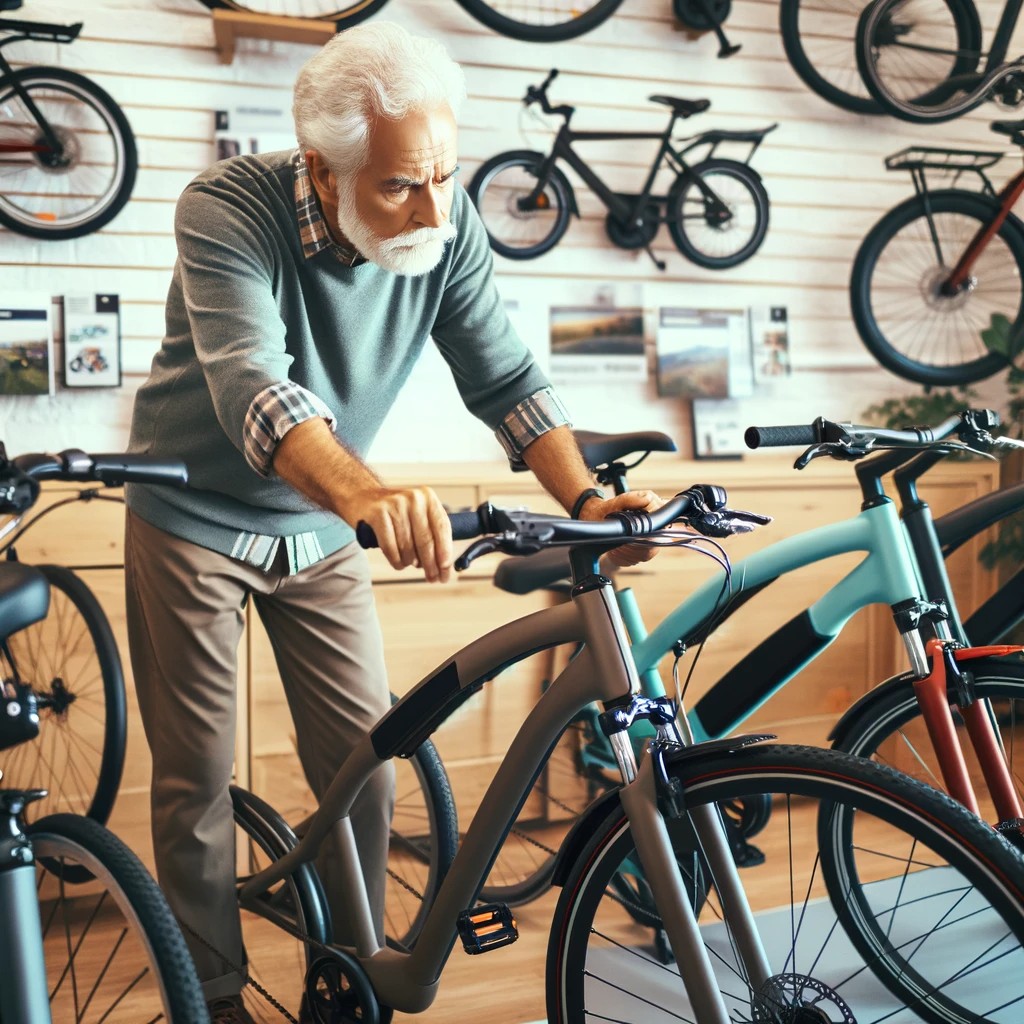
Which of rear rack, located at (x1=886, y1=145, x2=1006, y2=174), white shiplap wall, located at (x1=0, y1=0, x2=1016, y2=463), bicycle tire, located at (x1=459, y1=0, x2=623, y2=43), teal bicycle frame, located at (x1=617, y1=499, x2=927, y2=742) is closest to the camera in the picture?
teal bicycle frame, located at (x1=617, y1=499, x2=927, y2=742)

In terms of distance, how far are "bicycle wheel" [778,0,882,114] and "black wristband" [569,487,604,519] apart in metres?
2.40

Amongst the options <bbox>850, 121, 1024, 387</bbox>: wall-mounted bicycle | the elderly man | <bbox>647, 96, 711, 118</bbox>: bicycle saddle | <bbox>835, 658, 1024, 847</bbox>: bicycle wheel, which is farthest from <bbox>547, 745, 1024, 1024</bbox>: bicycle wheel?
<bbox>647, 96, 711, 118</bbox>: bicycle saddle

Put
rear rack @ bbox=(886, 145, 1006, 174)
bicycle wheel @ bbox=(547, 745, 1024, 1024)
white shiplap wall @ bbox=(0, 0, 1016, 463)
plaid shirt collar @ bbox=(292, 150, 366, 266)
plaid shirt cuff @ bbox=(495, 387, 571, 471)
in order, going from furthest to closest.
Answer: rear rack @ bbox=(886, 145, 1006, 174), white shiplap wall @ bbox=(0, 0, 1016, 463), plaid shirt cuff @ bbox=(495, 387, 571, 471), plaid shirt collar @ bbox=(292, 150, 366, 266), bicycle wheel @ bbox=(547, 745, 1024, 1024)

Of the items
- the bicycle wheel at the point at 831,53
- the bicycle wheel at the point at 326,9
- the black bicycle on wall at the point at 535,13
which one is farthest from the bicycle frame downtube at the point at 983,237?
the bicycle wheel at the point at 326,9

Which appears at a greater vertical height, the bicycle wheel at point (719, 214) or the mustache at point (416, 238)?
the bicycle wheel at point (719, 214)

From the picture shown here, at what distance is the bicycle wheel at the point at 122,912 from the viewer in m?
1.13

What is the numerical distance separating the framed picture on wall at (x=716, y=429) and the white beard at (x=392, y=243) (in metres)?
1.92

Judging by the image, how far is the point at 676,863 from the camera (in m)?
1.16

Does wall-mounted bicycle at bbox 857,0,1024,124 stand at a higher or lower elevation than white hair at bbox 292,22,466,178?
higher

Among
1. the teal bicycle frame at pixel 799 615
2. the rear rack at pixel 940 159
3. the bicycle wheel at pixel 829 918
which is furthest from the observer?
the rear rack at pixel 940 159

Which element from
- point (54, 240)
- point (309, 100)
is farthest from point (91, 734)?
point (309, 100)

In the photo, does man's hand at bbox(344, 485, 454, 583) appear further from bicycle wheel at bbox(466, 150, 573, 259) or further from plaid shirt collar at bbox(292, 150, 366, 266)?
bicycle wheel at bbox(466, 150, 573, 259)

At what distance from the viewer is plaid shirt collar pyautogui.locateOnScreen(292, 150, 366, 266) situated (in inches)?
60.5

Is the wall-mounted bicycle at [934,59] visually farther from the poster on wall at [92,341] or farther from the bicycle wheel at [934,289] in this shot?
the poster on wall at [92,341]
